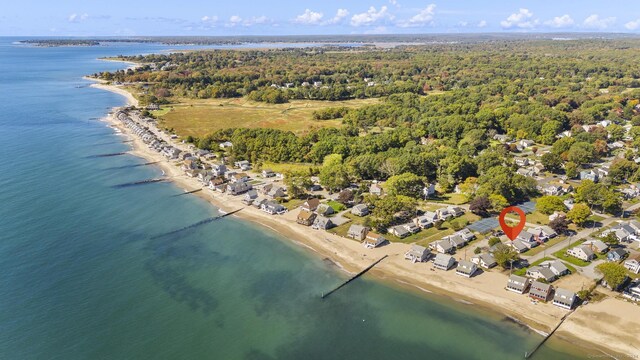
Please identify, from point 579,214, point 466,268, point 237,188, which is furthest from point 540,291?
point 237,188

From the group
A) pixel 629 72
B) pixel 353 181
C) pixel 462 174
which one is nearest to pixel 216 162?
pixel 353 181

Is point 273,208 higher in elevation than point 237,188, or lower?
lower

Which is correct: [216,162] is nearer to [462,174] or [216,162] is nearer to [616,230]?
[462,174]

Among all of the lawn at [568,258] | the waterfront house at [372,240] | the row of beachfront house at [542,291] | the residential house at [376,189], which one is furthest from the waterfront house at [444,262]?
the residential house at [376,189]

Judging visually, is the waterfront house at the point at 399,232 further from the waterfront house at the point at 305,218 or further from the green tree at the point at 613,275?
the green tree at the point at 613,275

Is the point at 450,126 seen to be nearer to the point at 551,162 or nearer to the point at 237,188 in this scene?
the point at 551,162

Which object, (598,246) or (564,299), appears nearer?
(564,299)

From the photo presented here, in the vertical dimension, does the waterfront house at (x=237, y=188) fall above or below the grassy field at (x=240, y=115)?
below

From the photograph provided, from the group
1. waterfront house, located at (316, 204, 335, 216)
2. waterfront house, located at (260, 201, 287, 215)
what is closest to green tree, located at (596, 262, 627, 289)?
waterfront house, located at (316, 204, 335, 216)
